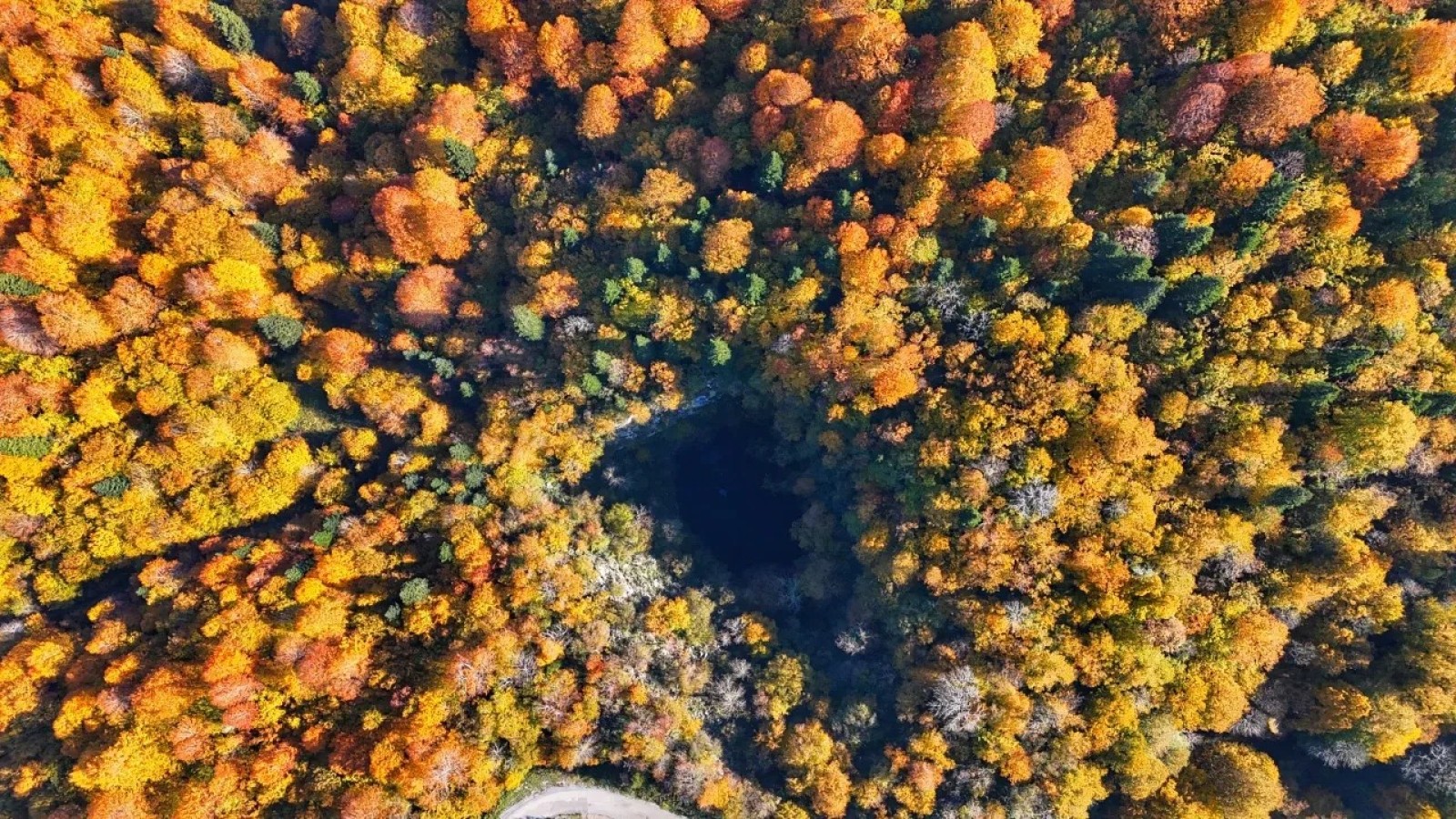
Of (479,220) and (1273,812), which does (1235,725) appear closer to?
(1273,812)

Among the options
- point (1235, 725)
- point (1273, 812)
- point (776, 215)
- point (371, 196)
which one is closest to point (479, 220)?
point (371, 196)

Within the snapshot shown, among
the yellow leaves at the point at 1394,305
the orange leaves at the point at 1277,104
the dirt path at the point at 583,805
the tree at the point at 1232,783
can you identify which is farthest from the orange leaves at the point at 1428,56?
the dirt path at the point at 583,805

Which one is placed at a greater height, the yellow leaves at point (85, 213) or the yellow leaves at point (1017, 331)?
the yellow leaves at point (1017, 331)

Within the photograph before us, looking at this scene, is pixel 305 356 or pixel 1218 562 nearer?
pixel 1218 562

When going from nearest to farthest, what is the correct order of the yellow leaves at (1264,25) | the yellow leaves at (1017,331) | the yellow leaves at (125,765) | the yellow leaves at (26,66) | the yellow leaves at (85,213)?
the yellow leaves at (1264,25), the yellow leaves at (125,765), the yellow leaves at (1017,331), the yellow leaves at (85,213), the yellow leaves at (26,66)

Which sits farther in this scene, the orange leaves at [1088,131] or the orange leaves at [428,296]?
the orange leaves at [428,296]

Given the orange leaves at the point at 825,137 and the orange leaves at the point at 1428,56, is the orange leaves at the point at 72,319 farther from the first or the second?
Result: the orange leaves at the point at 1428,56
